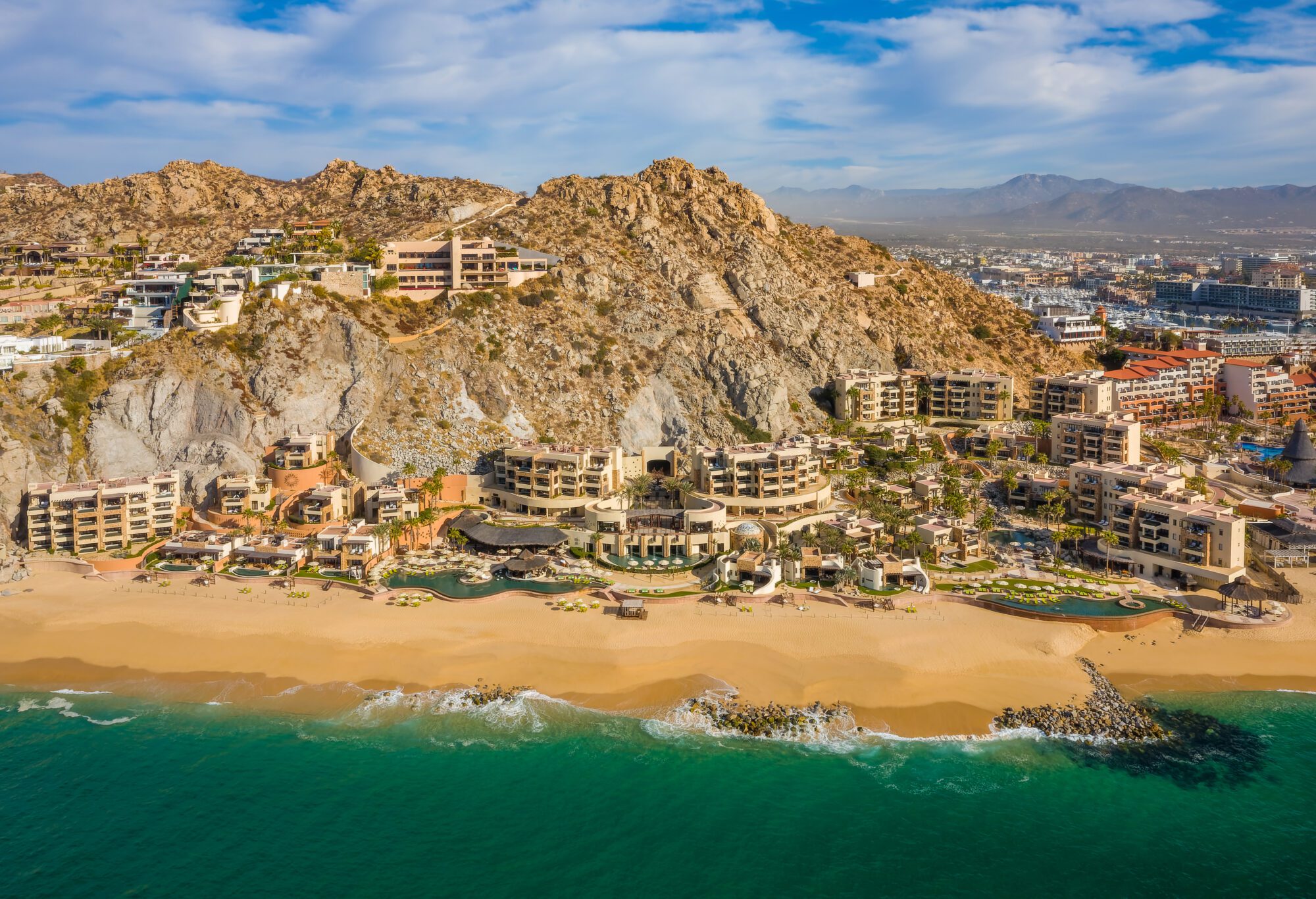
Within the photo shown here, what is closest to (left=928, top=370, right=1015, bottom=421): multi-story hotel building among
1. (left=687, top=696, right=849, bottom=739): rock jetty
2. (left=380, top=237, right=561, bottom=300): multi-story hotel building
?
(left=380, top=237, right=561, bottom=300): multi-story hotel building

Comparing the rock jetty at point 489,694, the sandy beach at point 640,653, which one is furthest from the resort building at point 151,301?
the rock jetty at point 489,694

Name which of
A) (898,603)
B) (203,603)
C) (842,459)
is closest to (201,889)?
(203,603)

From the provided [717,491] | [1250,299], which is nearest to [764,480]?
[717,491]

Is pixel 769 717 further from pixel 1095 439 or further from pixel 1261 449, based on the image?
pixel 1261 449

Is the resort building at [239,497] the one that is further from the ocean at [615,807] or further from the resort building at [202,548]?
the ocean at [615,807]

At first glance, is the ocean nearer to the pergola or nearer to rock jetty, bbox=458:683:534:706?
rock jetty, bbox=458:683:534:706

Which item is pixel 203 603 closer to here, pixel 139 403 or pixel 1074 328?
pixel 139 403

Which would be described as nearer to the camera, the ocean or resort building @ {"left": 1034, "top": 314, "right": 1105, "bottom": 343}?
the ocean
